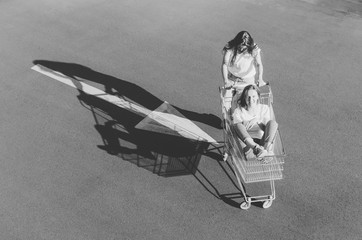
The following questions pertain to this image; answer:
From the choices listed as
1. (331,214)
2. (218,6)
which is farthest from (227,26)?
(331,214)

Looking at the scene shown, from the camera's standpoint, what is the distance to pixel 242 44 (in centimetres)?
556

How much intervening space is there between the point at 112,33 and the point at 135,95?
256 centimetres

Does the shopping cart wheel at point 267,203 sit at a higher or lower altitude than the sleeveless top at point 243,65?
lower

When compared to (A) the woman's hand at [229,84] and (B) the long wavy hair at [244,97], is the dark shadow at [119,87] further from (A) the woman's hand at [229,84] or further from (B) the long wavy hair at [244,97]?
(B) the long wavy hair at [244,97]

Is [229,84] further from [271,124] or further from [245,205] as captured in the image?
[245,205]

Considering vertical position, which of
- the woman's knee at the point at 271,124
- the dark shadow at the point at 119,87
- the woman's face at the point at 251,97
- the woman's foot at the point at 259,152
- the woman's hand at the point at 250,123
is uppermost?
the woman's face at the point at 251,97

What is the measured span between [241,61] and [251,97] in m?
0.88

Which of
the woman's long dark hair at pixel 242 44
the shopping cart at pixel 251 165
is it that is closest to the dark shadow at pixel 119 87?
the shopping cart at pixel 251 165

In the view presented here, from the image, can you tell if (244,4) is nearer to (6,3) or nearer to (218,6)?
(218,6)

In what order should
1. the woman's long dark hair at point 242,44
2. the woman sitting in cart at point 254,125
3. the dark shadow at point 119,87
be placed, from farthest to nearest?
the dark shadow at point 119,87
the woman's long dark hair at point 242,44
the woman sitting in cart at point 254,125

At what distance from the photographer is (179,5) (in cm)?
1019

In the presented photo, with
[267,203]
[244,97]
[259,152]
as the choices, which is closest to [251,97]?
[244,97]

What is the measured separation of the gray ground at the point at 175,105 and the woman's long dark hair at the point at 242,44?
5.11ft

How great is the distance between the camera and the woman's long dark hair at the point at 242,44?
5547 millimetres
